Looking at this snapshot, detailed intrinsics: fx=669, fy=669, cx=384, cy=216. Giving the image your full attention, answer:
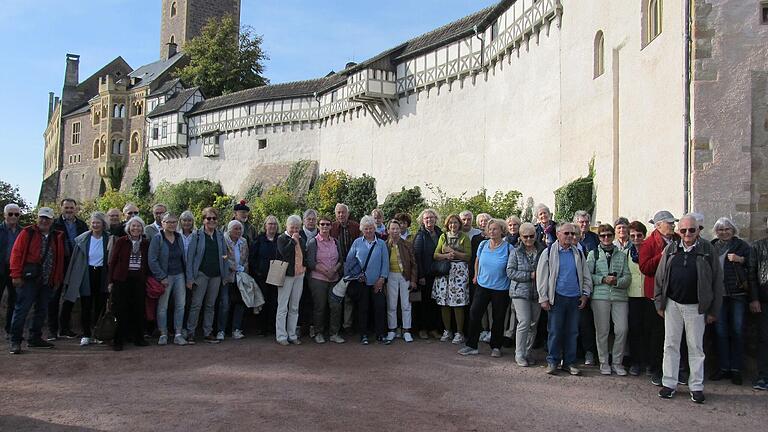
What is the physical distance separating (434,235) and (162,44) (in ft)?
193

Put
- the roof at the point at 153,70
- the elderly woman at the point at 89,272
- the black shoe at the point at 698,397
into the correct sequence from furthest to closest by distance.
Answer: the roof at the point at 153,70
the elderly woman at the point at 89,272
the black shoe at the point at 698,397

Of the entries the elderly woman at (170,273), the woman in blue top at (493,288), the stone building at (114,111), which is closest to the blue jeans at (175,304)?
the elderly woman at (170,273)

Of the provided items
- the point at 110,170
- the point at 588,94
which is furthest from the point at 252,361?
the point at 110,170

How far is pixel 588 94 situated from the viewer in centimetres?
1642

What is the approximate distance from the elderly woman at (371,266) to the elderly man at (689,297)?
369cm

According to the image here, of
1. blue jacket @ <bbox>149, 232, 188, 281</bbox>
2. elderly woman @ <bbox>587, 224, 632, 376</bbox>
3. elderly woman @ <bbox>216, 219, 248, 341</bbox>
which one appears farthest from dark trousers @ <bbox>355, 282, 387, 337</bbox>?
elderly woman @ <bbox>587, 224, 632, 376</bbox>

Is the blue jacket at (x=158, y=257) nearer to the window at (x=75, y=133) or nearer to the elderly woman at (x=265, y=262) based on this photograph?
the elderly woman at (x=265, y=262)

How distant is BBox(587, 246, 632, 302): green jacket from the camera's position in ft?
25.3

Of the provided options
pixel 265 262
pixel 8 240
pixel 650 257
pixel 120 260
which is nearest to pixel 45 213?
pixel 8 240

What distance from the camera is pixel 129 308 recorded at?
8703mm

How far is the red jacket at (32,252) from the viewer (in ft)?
27.4

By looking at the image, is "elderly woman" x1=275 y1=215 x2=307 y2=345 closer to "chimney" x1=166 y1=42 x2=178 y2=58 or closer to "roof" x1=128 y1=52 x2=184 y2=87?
"roof" x1=128 y1=52 x2=184 y2=87

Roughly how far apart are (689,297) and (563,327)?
4.87 ft

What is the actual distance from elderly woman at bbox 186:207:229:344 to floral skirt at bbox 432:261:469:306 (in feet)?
9.90
